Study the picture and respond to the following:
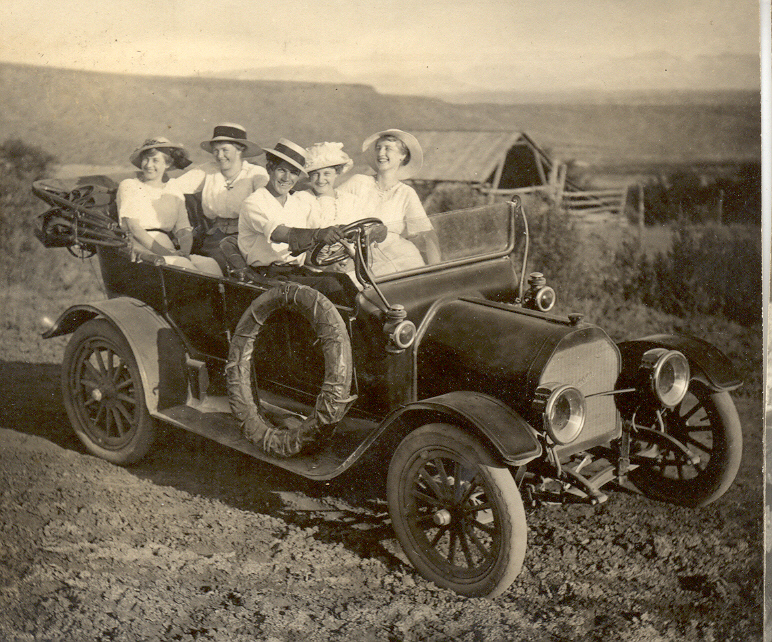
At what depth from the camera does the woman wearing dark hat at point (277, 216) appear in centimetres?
349

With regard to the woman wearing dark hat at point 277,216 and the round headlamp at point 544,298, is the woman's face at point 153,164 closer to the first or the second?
the woman wearing dark hat at point 277,216

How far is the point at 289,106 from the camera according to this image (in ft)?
10.7

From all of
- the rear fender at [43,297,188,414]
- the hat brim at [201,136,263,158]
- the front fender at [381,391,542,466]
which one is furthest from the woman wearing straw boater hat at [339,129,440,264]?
the rear fender at [43,297,188,414]

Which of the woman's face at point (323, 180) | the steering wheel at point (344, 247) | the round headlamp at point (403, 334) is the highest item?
the woman's face at point (323, 180)

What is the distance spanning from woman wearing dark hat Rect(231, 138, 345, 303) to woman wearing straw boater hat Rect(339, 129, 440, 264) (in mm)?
234

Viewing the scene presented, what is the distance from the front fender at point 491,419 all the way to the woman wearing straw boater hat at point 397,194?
0.70 meters

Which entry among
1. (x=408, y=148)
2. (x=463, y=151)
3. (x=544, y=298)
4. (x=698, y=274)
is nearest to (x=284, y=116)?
(x=408, y=148)

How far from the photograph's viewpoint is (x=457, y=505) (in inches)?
108

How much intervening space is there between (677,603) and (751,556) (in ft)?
1.35

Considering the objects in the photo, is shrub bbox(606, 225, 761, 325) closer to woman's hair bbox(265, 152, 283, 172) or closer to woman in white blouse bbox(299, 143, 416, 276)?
woman in white blouse bbox(299, 143, 416, 276)

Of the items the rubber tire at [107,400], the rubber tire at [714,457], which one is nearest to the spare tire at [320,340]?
the rubber tire at [107,400]

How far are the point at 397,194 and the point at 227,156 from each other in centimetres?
92

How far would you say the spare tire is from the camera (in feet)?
9.68

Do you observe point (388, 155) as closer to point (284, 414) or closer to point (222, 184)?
→ point (222, 184)
